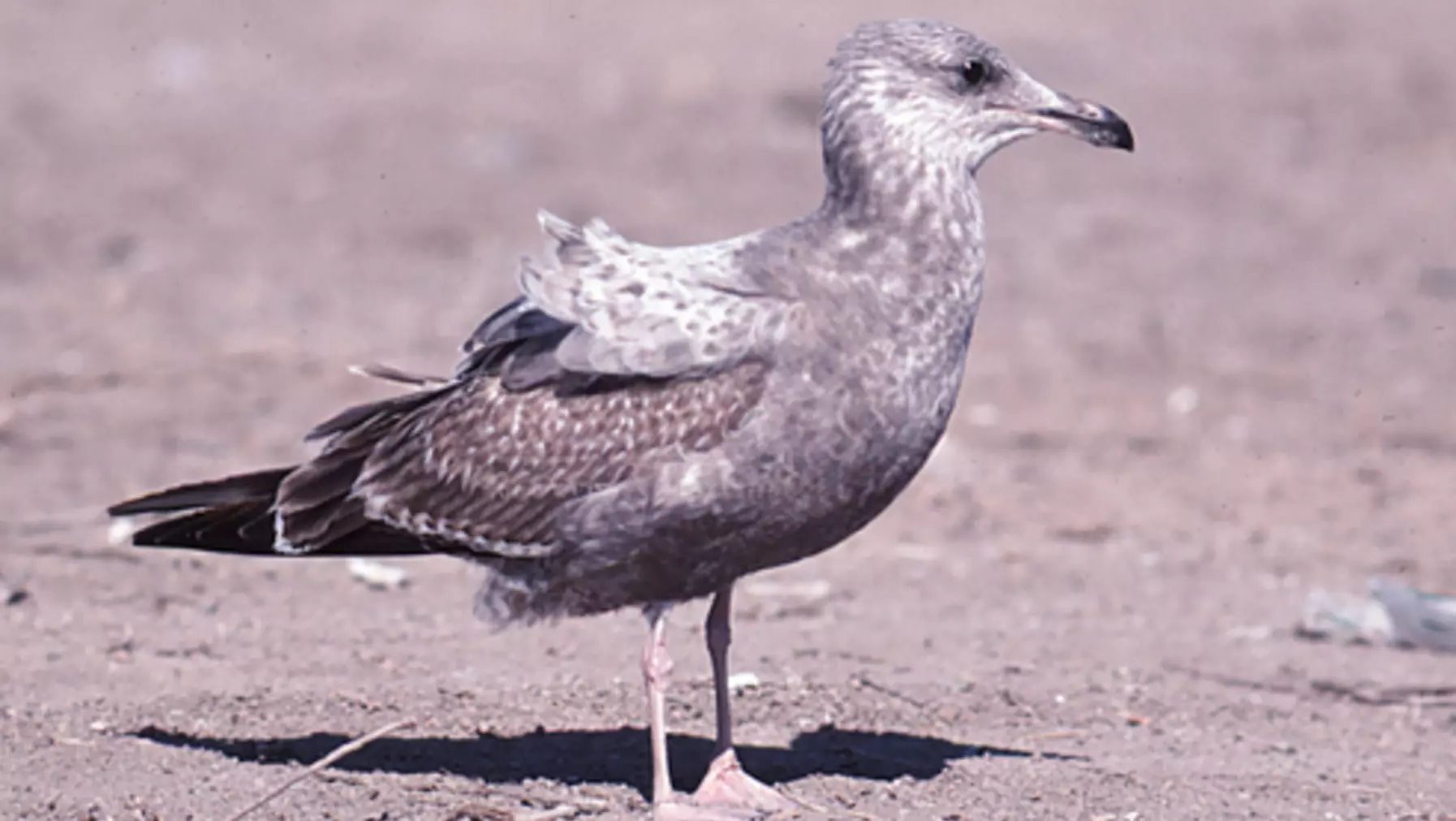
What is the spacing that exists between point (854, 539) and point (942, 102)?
13.6 ft

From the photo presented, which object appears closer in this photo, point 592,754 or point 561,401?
point 561,401

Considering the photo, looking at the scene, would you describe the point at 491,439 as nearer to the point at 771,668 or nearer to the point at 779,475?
the point at 779,475

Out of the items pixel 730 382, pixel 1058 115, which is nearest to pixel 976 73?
pixel 1058 115

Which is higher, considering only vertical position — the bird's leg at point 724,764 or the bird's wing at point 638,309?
the bird's wing at point 638,309

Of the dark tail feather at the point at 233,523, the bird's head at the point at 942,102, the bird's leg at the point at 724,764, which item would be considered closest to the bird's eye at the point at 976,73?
the bird's head at the point at 942,102

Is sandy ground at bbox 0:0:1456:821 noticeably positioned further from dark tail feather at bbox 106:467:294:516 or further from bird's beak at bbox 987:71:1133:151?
bird's beak at bbox 987:71:1133:151

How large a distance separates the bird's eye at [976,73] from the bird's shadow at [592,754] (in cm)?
196

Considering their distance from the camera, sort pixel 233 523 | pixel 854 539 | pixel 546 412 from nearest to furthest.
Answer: pixel 546 412 < pixel 233 523 < pixel 854 539

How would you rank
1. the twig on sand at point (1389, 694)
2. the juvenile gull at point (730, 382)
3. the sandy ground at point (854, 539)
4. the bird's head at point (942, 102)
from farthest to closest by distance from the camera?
the twig on sand at point (1389, 694)
the sandy ground at point (854, 539)
the bird's head at point (942, 102)
the juvenile gull at point (730, 382)

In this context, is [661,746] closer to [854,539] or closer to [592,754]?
[592,754]

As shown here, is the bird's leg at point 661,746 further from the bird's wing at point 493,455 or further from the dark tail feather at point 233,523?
the dark tail feather at point 233,523

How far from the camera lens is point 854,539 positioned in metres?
10.1

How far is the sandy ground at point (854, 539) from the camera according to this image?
6.90 meters

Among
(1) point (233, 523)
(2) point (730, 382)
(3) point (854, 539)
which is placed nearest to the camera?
(2) point (730, 382)
